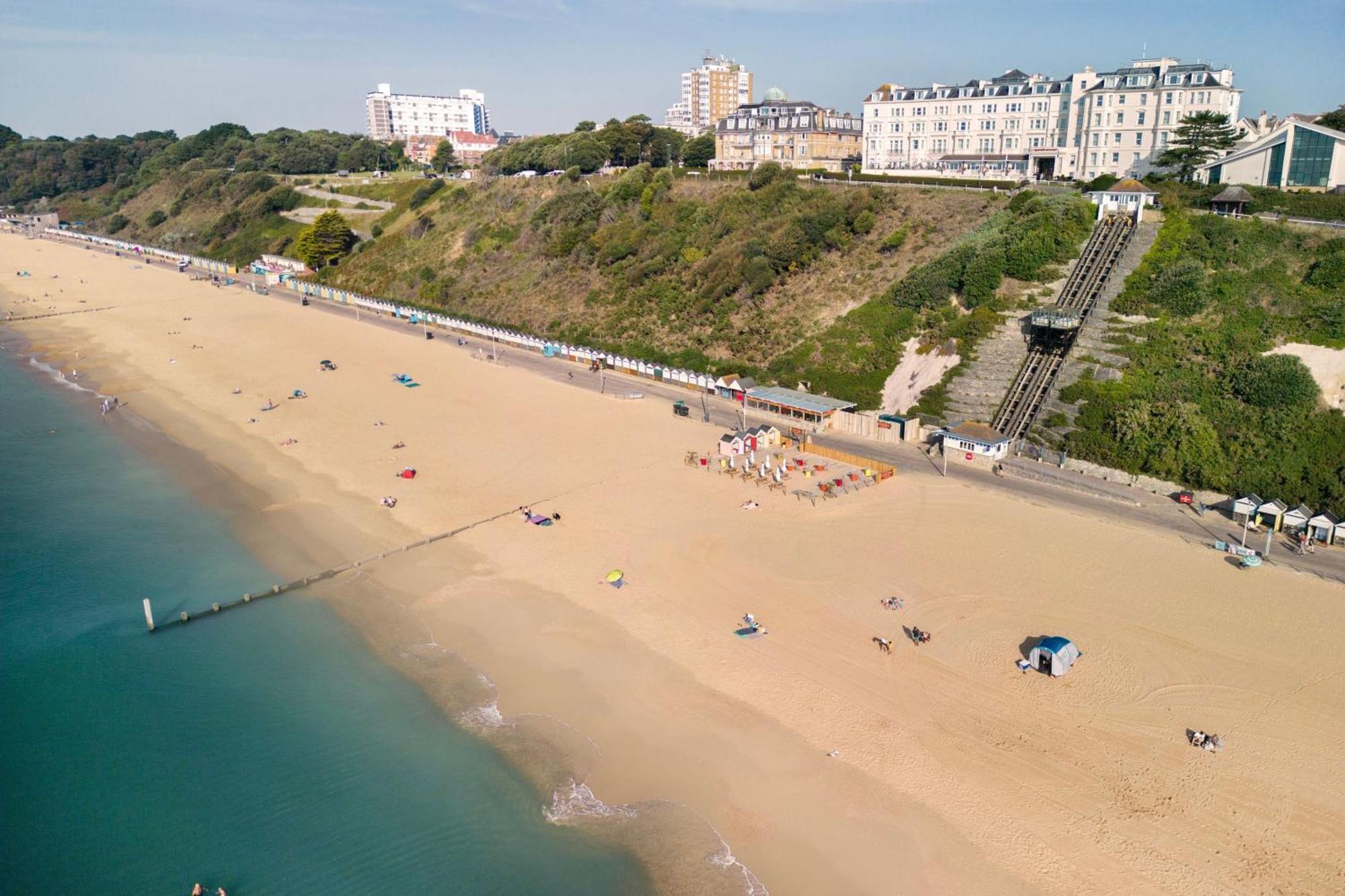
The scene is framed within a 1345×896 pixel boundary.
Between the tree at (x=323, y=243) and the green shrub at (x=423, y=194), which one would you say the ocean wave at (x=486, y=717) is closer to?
the tree at (x=323, y=243)

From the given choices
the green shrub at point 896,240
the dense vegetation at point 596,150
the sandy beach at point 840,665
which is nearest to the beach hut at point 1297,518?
the sandy beach at point 840,665

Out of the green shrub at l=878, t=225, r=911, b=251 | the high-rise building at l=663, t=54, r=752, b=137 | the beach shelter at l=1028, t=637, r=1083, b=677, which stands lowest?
the beach shelter at l=1028, t=637, r=1083, b=677

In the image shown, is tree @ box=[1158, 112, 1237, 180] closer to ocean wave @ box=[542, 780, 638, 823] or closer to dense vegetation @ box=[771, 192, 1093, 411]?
dense vegetation @ box=[771, 192, 1093, 411]

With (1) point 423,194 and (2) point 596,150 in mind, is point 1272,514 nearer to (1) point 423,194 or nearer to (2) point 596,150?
(2) point 596,150

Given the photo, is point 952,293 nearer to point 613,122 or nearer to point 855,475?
point 855,475

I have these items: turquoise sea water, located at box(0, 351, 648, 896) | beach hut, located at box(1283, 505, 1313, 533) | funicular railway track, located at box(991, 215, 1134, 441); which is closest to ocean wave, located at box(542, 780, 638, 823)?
turquoise sea water, located at box(0, 351, 648, 896)

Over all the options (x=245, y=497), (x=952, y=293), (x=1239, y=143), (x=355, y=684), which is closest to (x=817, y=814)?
(x=355, y=684)

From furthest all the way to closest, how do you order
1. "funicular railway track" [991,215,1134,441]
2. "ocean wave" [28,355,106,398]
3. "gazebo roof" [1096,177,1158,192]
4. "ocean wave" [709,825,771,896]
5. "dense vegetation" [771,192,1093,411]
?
"ocean wave" [28,355,106,398] → "gazebo roof" [1096,177,1158,192] → "dense vegetation" [771,192,1093,411] → "funicular railway track" [991,215,1134,441] → "ocean wave" [709,825,771,896]
